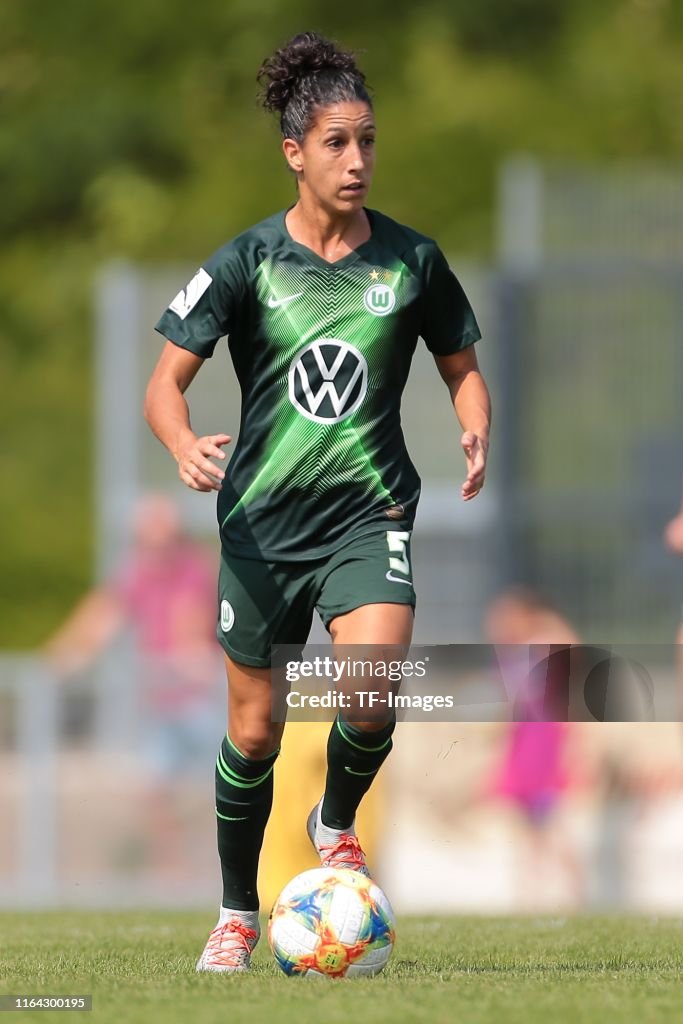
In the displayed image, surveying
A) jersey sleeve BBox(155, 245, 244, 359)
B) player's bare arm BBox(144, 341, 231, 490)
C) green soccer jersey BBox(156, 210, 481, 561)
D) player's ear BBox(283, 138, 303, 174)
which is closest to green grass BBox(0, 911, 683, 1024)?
green soccer jersey BBox(156, 210, 481, 561)

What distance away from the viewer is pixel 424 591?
15.3 m

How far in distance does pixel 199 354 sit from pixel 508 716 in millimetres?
2067

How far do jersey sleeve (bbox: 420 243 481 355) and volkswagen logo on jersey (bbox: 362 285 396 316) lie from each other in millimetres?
131

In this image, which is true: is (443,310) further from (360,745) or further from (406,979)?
(406,979)

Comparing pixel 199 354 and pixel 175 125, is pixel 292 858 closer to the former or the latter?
pixel 199 354

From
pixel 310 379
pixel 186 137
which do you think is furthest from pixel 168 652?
pixel 186 137

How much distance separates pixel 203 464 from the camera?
17.7 ft

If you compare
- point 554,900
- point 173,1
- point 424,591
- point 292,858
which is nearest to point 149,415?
point 292,858

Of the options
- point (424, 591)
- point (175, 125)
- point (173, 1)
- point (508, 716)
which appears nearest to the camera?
point (508, 716)

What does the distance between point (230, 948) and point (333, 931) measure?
41 centimetres

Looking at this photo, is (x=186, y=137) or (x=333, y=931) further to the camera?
(x=186, y=137)

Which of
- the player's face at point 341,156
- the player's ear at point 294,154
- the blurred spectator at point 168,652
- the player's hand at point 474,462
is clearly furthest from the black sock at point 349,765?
the blurred spectator at point 168,652

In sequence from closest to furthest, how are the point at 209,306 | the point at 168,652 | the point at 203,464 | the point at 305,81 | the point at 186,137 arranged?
the point at 203,464, the point at 209,306, the point at 305,81, the point at 168,652, the point at 186,137

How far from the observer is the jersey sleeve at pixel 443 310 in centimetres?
594
